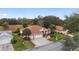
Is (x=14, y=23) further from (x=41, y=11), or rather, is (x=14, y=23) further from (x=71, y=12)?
(x=71, y=12)

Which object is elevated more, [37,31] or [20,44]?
[37,31]

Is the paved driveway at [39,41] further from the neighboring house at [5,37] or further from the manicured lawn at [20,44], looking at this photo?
the neighboring house at [5,37]

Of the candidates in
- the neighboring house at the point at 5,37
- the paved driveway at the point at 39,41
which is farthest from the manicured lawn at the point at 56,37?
the neighboring house at the point at 5,37

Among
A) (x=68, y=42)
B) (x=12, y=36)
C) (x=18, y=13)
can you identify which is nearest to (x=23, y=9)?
(x=18, y=13)

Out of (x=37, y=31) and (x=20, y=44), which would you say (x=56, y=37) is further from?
(x=20, y=44)

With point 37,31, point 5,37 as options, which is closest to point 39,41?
point 37,31

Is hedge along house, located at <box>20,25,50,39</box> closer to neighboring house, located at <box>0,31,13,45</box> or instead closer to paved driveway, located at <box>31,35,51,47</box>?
paved driveway, located at <box>31,35,51,47</box>

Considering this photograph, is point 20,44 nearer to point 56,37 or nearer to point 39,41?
point 39,41

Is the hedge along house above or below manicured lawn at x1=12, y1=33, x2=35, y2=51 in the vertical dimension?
above

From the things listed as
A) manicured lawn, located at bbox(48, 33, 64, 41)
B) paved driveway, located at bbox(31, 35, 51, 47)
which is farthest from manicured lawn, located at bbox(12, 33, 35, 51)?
manicured lawn, located at bbox(48, 33, 64, 41)
